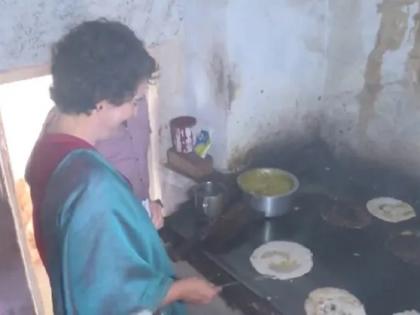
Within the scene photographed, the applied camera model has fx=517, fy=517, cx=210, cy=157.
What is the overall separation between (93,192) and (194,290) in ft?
1.16

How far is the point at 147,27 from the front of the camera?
153cm

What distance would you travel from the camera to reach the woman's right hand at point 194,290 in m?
1.09

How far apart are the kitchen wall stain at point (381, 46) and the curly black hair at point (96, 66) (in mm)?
977

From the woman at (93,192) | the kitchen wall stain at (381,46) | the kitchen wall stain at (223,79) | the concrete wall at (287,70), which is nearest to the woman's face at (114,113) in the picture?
the woman at (93,192)

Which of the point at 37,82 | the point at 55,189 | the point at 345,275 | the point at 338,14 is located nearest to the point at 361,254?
the point at 345,275

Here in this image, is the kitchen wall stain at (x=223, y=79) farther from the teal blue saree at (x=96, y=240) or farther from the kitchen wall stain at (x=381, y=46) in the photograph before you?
the teal blue saree at (x=96, y=240)

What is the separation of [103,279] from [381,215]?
1.04 meters

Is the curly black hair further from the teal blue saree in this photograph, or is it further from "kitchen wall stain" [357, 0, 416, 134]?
"kitchen wall stain" [357, 0, 416, 134]

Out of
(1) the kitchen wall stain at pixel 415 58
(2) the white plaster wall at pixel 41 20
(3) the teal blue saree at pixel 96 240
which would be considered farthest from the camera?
(1) the kitchen wall stain at pixel 415 58

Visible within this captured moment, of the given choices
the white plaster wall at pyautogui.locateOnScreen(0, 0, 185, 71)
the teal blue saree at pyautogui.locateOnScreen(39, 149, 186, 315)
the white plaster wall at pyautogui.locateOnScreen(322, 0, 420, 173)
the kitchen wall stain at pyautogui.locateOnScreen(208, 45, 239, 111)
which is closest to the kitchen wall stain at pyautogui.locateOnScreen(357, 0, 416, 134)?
the white plaster wall at pyautogui.locateOnScreen(322, 0, 420, 173)

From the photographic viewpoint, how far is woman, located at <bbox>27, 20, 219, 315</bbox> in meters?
0.92

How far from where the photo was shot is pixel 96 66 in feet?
3.19

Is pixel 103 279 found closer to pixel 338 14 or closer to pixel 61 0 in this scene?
pixel 61 0

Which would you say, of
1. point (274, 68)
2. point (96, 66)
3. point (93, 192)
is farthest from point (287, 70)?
point (93, 192)
